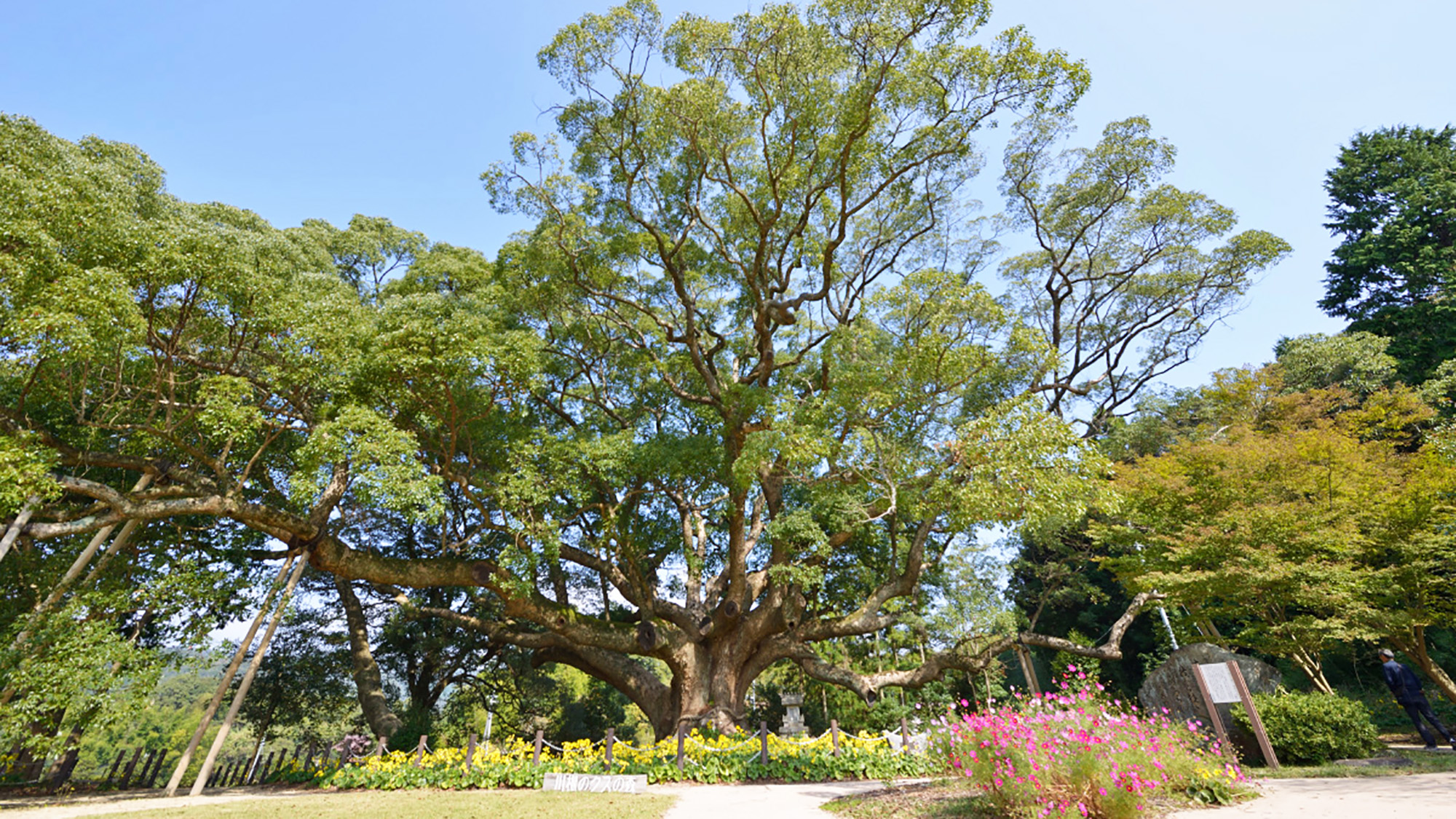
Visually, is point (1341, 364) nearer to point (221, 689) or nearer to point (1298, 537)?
point (1298, 537)

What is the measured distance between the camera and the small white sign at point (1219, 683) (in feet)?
23.5

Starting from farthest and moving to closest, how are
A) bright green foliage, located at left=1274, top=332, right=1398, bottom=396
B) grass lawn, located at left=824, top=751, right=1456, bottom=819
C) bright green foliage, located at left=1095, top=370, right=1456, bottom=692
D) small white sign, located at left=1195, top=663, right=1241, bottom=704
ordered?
bright green foliage, located at left=1274, top=332, right=1398, bottom=396 < bright green foliage, located at left=1095, top=370, right=1456, bottom=692 < small white sign, located at left=1195, top=663, right=1241, bottom=704 < grass lawn, located at left=824, top=751, right=1456, bottom=819

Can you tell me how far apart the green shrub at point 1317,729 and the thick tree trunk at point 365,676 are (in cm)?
1470

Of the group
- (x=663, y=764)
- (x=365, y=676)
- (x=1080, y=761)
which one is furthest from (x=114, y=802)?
(x=1080, y=761)

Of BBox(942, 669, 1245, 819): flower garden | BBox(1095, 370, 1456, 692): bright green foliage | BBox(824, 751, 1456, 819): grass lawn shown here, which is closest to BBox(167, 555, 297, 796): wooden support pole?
BBox(824, 751, 1456, 819): grass lawn

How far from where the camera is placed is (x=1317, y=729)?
738 centimetres

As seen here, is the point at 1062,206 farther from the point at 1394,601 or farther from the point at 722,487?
the point at 722,487

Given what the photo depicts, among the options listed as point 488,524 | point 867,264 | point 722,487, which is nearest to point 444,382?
point 488,524

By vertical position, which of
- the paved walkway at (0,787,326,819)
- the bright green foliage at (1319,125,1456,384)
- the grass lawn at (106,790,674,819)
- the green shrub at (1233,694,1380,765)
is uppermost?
the bright green foliage at (1319,125,1456,384)

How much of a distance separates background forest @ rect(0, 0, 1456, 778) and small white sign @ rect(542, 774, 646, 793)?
2.95 meters

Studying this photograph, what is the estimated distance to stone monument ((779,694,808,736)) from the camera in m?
17.7

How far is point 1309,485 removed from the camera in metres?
9.93

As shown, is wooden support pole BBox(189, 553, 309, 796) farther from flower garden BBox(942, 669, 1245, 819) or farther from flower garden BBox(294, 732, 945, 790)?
flower garden BBox(942, 669, 1245, 819)

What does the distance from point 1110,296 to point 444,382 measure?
49.1 ft
